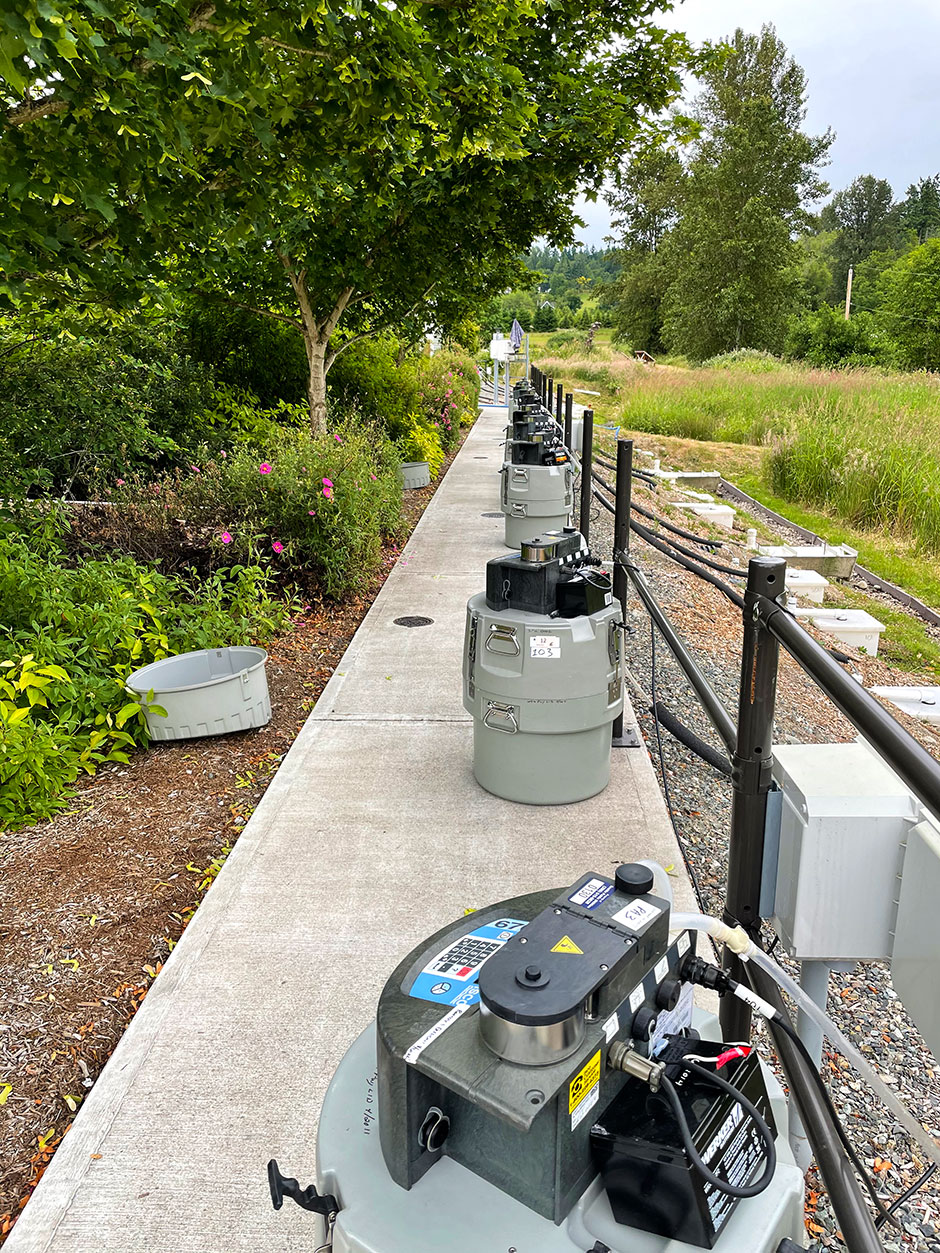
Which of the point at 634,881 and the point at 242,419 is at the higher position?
the point at 242,419

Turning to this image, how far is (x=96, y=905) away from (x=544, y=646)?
6.45 feet

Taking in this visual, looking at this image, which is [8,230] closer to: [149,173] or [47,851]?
[149,173]

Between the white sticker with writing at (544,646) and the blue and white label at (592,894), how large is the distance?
2223mm

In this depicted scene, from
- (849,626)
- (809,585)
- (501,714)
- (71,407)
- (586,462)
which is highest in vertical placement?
(71,407)

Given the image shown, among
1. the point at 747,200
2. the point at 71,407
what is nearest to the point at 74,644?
the point at 71,407

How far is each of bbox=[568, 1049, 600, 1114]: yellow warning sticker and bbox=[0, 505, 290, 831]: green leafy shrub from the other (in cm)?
335

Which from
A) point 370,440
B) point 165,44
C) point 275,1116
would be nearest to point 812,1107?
point 275,1116

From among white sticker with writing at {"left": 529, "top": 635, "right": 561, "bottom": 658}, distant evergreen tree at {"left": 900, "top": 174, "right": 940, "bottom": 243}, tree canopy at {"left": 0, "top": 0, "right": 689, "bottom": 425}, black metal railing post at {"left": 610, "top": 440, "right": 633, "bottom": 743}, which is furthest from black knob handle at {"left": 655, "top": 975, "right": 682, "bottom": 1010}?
distant evergreen tree at {"left": 900, "top": 174, "right": 940, "bottom": 243}

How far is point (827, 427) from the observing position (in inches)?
635

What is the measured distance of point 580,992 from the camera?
3.76ft

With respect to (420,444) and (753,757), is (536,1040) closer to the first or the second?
(753,757)

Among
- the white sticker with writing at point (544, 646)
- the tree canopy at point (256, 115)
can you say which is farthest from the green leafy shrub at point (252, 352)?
the white sticker with writing at point (544, 646)

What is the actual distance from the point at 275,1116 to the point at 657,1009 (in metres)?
1.50

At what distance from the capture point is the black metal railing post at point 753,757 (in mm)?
1810
